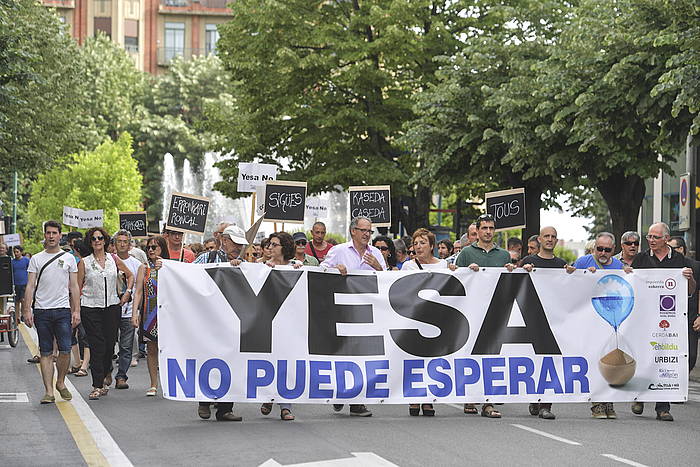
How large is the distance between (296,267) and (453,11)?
2567 centimetres

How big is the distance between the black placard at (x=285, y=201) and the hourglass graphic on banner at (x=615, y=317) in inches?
343

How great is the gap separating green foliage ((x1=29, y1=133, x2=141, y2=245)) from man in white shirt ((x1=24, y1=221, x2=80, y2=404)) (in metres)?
52.0

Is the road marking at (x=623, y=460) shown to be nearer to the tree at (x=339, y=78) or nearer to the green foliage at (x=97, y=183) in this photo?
the tree at (x=339, y=78)

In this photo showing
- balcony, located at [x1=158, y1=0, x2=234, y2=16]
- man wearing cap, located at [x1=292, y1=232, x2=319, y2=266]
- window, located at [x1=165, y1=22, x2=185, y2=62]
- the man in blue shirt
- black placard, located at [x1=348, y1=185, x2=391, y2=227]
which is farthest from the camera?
balcony, located at [x1=158, y1=0, x2=234, y2=16]

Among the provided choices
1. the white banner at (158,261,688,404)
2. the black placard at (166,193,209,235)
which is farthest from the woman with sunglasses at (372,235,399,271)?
the black placard at (166,193,209,235)

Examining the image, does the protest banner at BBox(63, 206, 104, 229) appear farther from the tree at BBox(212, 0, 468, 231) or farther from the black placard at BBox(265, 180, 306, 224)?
the black placard at BBox(265, 180, 306, 224)

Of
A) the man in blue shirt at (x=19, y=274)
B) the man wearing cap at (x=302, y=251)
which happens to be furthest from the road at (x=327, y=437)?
the man in blue shirt at (x=19, y=274)

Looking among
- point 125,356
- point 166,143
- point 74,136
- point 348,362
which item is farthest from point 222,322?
point 166,143

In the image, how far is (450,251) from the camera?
61.3ft

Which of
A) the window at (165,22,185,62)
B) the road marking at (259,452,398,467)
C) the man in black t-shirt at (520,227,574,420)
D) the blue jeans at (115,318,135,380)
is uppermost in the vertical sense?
the window at (165,22,185,62)

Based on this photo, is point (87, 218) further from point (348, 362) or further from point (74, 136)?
point (348, 362)

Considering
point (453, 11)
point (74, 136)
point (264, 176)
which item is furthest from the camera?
point (74, 136)

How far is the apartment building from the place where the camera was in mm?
94875

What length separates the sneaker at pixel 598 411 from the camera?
12.4 meters
